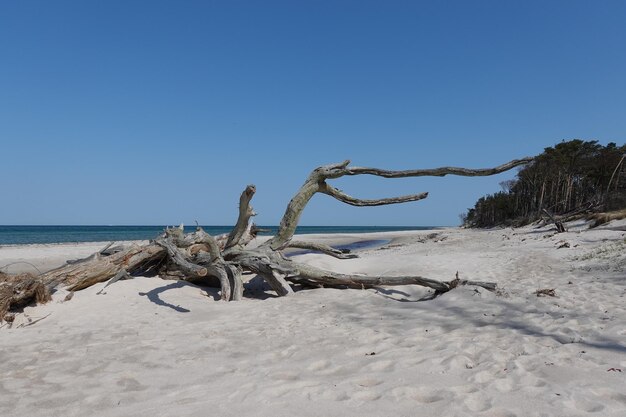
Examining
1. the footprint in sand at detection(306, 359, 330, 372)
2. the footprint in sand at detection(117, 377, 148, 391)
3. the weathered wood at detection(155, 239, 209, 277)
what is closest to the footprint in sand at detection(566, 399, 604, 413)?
the footprint in sand at detection(306, 359, 330, 372)

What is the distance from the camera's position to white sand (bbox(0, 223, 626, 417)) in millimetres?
2803

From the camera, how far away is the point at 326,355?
3.97 metres

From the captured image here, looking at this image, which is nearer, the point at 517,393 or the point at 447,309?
the point at 517,393

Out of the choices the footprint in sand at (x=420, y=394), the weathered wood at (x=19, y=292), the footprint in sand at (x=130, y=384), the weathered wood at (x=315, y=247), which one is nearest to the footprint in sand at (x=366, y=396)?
the footprint in sand at (x=420, y=394)

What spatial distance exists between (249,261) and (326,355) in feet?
14.0

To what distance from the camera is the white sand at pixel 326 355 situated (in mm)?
2803

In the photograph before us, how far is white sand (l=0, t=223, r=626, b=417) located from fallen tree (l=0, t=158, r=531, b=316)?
50cm

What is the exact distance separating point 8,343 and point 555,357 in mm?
5952

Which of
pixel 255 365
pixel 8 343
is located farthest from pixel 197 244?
pixel 255 365

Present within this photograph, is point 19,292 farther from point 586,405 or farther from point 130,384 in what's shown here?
point 586,405

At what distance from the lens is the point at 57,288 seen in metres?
7.14

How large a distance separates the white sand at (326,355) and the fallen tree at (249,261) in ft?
1.64

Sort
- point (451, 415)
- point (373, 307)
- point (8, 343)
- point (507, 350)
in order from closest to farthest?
point (451, 415), point (507, 350), point (8, 343), point (373, 307)

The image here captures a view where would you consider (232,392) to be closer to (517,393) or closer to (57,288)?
(517,393)
